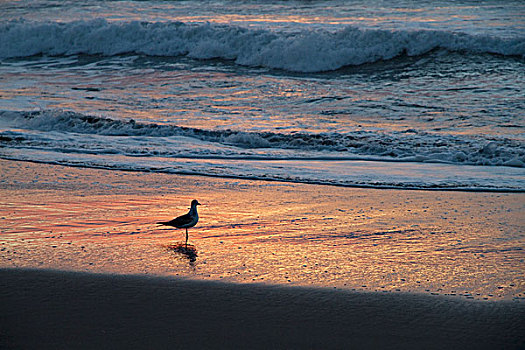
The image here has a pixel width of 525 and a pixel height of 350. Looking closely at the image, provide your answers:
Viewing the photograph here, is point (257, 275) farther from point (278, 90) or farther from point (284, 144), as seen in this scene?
point (278, 90)

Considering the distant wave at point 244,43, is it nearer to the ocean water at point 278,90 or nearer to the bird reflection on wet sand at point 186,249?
the ocean water at point 278,90

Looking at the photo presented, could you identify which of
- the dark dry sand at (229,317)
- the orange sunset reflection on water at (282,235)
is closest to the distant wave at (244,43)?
the orange sunset reflection on water at (282,235)

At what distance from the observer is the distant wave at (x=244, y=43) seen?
2064 cm

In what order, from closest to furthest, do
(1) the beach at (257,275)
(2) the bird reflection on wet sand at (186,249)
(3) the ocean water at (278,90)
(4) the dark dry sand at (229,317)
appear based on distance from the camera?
(4) the dark dry sand at (229,317)
(1) the beach at (257,275)
(2) the bird reflection on wet sand at (186,249)
(3) the ocean water at (278,90)

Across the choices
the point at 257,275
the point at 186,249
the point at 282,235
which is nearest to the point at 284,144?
the point at 282,235

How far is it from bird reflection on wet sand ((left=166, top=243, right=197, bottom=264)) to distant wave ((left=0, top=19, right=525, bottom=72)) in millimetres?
15942

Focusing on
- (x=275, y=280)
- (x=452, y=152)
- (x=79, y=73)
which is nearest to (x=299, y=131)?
(x=452, y=152)

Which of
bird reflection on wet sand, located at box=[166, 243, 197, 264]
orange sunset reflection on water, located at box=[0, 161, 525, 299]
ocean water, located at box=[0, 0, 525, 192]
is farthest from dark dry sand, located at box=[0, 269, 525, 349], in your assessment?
ocean water, located at box=[0, 0, 525, 192]

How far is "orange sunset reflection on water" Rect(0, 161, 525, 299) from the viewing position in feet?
14.0

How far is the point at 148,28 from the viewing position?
2592cm

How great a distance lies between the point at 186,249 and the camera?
4902mm

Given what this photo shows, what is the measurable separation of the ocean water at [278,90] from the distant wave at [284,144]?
4 cm

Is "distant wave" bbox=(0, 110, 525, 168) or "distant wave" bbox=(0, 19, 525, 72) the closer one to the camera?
"distant wave" bbox=(0, 110, 525, 168)

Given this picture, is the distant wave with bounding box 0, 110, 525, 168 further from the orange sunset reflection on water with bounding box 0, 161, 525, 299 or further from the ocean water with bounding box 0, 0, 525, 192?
the orange sunset reflection on water with bounding box 0, 161, 525, 299
